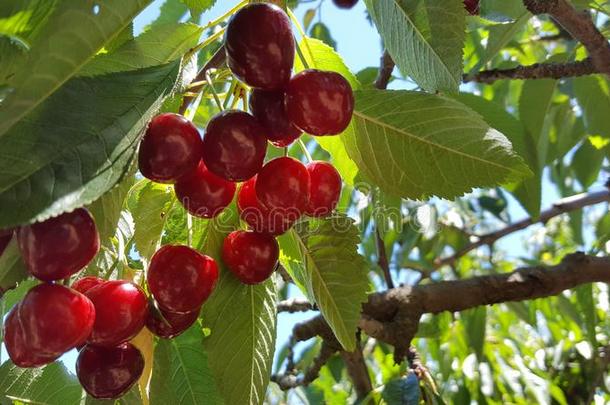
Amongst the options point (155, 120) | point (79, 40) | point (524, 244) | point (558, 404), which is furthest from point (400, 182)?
point (524, 244)

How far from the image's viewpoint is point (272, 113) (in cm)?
94

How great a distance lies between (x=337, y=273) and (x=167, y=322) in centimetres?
27

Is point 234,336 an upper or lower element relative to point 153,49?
lower

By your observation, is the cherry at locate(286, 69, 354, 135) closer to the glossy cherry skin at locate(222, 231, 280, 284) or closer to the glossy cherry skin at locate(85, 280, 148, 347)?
the glossy cherry skin at locate(222, 231, 280, 284)

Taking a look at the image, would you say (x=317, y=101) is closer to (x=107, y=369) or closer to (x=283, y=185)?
(x=283, y=185)

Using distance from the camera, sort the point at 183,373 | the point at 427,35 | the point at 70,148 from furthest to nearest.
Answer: the point at 183,373
the point at 427,35
the point at 70,148

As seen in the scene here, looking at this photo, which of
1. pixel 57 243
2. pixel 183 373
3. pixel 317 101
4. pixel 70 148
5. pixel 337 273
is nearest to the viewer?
pixel 70 148

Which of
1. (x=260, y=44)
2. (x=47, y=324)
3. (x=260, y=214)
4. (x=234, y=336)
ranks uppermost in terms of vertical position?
Answer: (x=260, y=44)

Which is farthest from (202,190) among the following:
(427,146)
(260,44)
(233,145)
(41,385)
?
(41,385)

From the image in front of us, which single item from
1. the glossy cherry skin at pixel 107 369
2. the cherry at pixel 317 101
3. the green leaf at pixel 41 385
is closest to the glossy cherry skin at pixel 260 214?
the cherry at pixel 317 101

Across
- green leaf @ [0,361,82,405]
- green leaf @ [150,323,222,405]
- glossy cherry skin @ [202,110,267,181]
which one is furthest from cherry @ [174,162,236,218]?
green leaf @ [0,361,82,405]

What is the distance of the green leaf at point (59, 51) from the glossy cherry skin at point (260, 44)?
0.15 meters

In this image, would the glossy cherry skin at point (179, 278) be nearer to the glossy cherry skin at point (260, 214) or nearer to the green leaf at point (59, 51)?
the glossy cherry skin at point (260, 214)

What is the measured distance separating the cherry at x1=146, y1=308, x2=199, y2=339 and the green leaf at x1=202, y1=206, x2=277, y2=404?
0.13m
